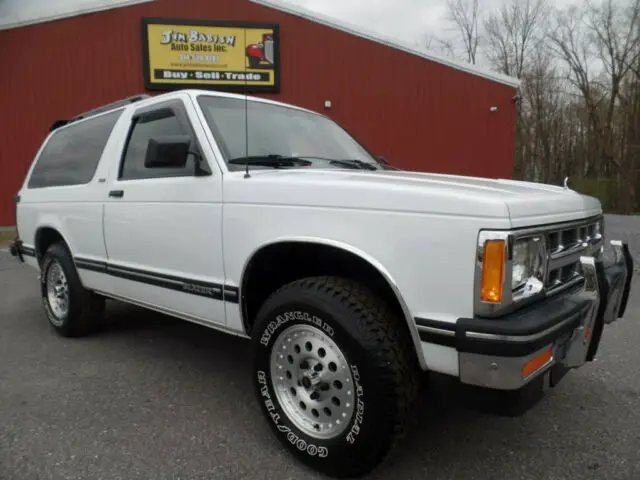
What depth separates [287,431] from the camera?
7.73 ft

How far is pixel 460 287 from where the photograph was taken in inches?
72.8

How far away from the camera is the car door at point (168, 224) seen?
2750mm

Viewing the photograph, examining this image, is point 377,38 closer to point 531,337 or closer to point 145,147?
point 145,147

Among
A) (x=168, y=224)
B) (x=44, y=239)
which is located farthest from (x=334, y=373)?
(x=44, y=239)

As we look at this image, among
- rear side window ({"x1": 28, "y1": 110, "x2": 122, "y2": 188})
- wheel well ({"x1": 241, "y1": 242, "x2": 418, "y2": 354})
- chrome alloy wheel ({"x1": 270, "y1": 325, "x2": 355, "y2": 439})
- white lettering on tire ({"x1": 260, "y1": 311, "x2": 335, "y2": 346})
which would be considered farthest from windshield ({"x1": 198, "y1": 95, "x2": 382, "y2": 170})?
rear side window ({"x1": 28, "y1": 110, "x2": 122, "y2": 188})

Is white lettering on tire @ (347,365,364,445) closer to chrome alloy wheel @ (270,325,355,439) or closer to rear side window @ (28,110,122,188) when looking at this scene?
chrome alloy wheel @ (270,325,355,439)

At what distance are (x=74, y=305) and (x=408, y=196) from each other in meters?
3.22

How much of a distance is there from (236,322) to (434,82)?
42.7 feet

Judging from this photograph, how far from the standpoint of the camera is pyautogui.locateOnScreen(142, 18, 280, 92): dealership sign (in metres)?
12.8

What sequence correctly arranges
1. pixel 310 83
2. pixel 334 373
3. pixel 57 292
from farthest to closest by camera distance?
pixel 310 83 → pixel 57 292 → pixel 334 373

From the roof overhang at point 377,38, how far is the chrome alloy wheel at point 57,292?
1107cm

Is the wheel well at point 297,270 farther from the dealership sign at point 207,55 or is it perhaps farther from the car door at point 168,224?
the dealership sign at point 207,55

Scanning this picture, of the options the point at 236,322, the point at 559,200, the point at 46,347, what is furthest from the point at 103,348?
the point at 559,200

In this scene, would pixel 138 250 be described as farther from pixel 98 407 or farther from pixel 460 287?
pixel 460 287
